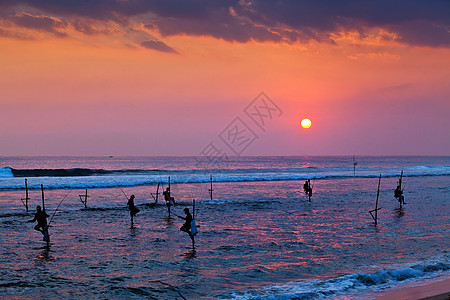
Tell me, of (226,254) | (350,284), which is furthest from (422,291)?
(226,254)

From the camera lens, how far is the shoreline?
9.84 metres

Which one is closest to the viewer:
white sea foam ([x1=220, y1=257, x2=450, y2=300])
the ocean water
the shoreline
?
the shoreline

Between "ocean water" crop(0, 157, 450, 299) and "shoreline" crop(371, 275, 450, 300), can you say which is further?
"ocean water" crop(0, 157, 450, 299)

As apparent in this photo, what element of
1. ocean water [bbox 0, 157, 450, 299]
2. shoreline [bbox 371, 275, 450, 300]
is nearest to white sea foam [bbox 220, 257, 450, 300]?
ocean water [bbox 0, 157, 450, 299]

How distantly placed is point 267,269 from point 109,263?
17.0 ft

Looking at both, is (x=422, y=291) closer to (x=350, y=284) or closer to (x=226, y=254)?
(x=350, y=284)

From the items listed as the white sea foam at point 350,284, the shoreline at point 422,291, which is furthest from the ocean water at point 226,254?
the shoreline at point 422,291

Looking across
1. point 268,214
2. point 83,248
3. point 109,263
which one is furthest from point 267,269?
point 268,214

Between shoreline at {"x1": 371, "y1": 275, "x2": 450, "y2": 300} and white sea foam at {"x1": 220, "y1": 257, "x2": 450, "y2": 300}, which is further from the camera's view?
white sea foam at {"x1": 220, "y1": 257, "x2": 450, "y2": 300}

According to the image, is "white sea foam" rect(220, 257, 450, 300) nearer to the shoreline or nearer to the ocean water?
the ocean water

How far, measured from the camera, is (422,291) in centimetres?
1048

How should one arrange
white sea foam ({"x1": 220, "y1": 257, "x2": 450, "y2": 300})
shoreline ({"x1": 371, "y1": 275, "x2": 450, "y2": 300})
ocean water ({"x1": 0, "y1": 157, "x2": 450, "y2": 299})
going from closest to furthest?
shoreline ({"x1": 371, "y1": 275, "x2": 450, "y2": 300}) < white sea foam ({"x1": 220, "y1": 257, "x2": 450, "y2": 300}) < ocean water ({"x1": 0, "y1": 157, "x2": 450, "y2": 299})

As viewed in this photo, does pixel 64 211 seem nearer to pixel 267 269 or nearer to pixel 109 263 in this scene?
pixel 109 263

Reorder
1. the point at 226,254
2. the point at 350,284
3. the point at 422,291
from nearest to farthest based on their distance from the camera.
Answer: the point at 422,291
the point at 350,284
the point at 226,254
